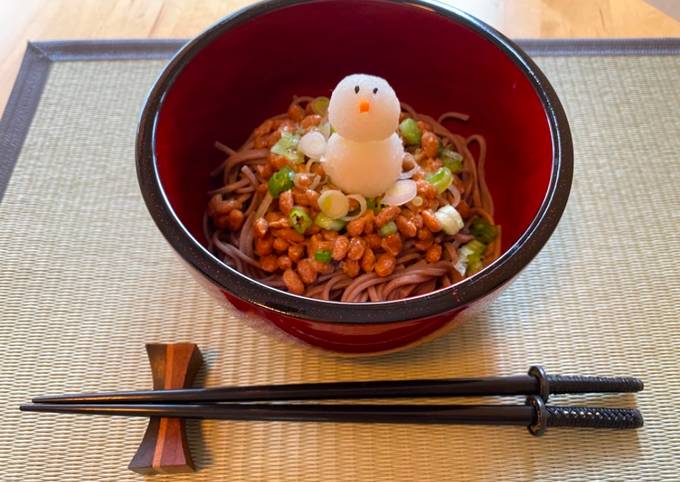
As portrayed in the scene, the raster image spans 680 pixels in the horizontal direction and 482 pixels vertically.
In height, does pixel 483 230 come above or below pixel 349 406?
above

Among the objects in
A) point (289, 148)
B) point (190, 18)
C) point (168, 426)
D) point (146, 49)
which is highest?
point (190, 18)

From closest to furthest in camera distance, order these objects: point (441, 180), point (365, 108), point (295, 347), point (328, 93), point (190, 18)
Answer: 1. point (365, 108)
2. point (295, 347)
3. point (441, 180)
4. point (328, 93)
5. point (190, 18)

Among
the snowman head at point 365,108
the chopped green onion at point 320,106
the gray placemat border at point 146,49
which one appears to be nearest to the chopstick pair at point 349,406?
the snowman head at point 365,108

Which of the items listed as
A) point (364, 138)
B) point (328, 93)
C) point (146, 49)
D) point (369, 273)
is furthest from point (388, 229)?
point (146, 49)

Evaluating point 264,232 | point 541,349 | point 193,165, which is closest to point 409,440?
point 541,349

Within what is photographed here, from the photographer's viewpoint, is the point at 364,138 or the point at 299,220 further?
the point at 299,220

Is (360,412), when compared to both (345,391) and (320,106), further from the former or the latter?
(320,106)

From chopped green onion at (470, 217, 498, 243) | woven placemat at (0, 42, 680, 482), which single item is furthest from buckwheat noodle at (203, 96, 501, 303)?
woven placemat at (0, 42, 680, 482)

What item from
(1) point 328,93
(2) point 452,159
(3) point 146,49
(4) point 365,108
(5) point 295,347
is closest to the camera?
(4) point 365,108
